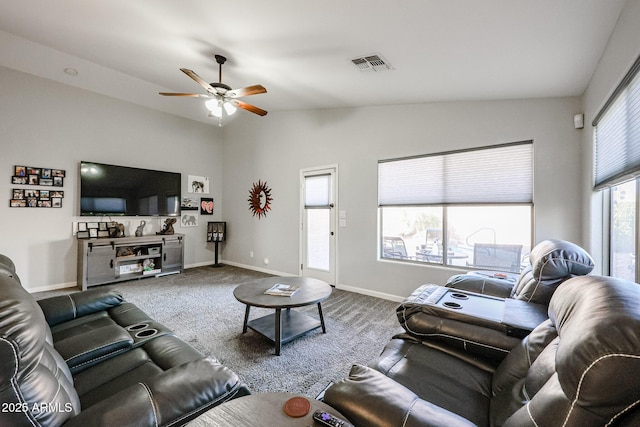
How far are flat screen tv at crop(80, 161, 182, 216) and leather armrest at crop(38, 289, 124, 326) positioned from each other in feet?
10.6

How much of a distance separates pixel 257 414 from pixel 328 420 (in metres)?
0.23

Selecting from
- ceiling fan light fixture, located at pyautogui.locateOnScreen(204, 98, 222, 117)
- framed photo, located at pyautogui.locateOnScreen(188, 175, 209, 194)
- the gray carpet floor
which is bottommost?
the gray carpet floor

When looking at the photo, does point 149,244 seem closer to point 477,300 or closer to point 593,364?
point 477,300

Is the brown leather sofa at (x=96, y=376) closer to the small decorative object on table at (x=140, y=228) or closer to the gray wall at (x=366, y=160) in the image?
the gray wall at (x=366, y=160)

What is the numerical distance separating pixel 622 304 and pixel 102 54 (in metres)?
5.18

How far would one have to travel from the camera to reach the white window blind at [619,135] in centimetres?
162

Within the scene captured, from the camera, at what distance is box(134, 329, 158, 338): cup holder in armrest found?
5.56ft

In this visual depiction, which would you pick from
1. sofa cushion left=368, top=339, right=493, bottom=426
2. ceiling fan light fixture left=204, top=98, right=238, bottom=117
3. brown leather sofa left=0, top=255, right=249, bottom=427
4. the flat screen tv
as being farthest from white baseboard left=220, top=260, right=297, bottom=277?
sofa cushion left=368, top=339, right=493, bottom=426

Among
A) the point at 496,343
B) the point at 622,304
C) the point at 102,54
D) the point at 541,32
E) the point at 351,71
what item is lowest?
the point at 496,343

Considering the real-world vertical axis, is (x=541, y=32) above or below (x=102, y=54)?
below

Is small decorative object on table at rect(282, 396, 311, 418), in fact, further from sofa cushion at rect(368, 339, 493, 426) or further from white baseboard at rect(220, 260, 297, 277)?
white baseboard at rect(220, 260, 297, 277)

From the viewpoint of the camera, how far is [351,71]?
2.94 m

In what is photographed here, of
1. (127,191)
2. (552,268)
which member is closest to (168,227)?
(127,191)

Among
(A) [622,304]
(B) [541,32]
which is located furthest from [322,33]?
(A) [622,304]
